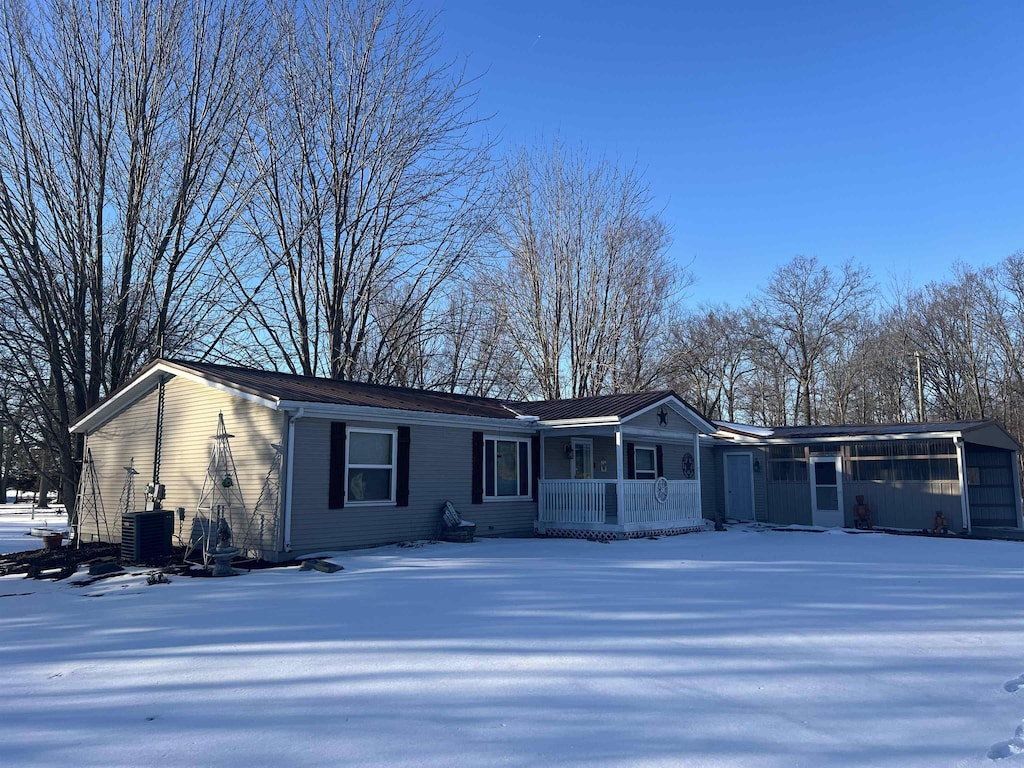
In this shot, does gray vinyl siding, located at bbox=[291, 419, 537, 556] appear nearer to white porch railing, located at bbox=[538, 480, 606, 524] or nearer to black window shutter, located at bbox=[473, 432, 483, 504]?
black window shutter, located at bbox=[473, 432, 483, 504]

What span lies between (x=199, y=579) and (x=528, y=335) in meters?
19.0

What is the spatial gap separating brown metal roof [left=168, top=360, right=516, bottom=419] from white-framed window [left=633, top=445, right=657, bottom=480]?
10.9ft

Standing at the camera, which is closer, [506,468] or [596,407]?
[506,468]

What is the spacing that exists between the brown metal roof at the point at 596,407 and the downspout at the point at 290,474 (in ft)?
19.1

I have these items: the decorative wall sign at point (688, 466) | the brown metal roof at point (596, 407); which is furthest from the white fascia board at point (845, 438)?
the brown metal roof at point (596, 407)

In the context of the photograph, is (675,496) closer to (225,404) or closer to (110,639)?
(225,404)

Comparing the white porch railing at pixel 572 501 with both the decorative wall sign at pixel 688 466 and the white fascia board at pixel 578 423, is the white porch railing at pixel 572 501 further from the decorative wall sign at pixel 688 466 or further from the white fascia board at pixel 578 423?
the decorative wall sign at pixel 688 466

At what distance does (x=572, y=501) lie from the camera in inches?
585

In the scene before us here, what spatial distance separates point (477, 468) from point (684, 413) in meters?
5.78

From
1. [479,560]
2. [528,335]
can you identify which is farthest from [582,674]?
[528,335]

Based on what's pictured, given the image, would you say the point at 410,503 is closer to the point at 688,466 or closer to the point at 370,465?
the point at 370,465

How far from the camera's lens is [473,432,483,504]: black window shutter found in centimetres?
1394

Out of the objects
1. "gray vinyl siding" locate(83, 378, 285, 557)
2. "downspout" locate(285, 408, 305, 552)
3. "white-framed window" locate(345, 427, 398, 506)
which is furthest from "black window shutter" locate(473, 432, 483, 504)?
"gray vinyl siding" locate(83, 378, 285, 557)

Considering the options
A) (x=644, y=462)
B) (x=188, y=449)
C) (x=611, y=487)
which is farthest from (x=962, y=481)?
(x=188, y=449)
